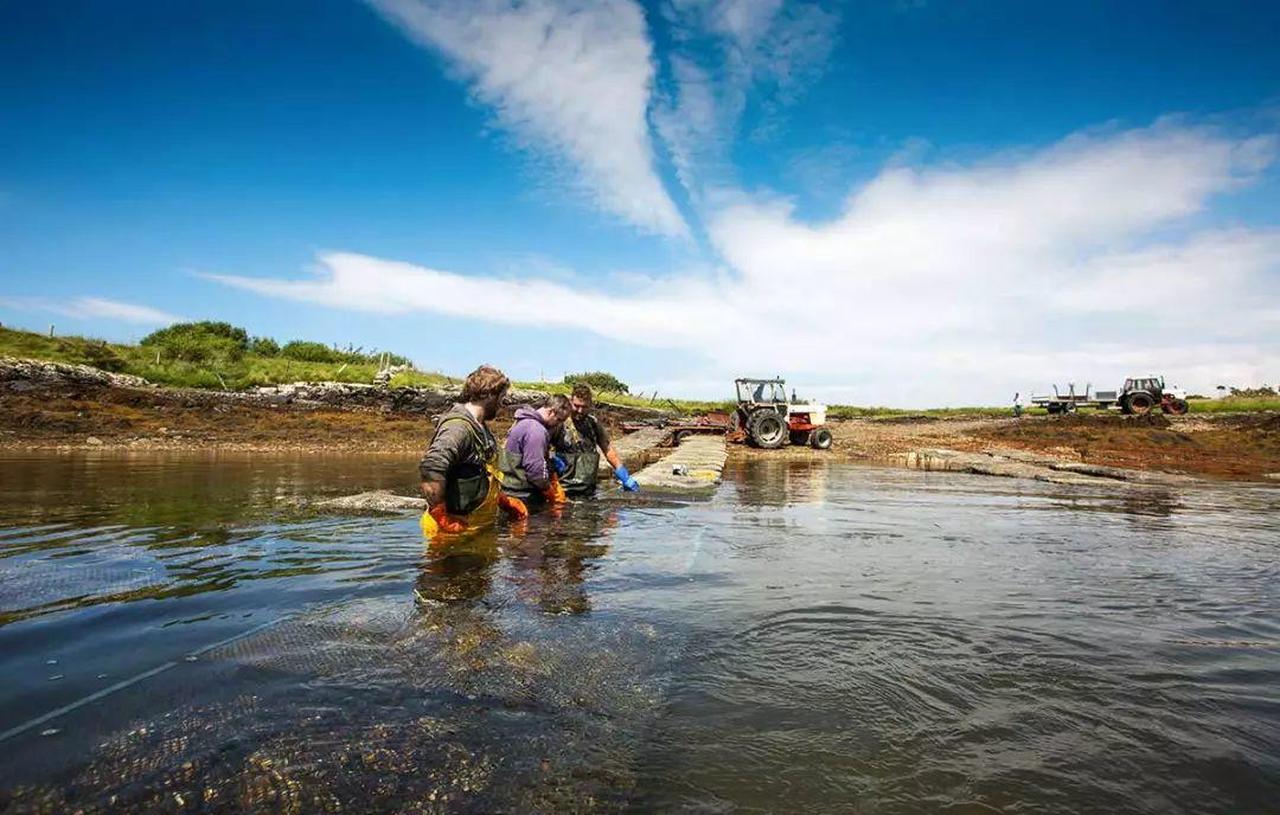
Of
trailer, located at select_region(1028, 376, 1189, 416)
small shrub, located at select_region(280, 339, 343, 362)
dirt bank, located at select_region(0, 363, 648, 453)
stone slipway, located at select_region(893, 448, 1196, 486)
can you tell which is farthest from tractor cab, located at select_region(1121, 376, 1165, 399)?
small shrub, located at select_region(280, 339, 343, 362)

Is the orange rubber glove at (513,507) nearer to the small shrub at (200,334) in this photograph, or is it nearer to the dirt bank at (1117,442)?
the dirt bank at (1117,442)

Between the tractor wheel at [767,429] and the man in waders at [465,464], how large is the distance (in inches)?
629

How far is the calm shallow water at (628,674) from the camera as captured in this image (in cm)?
194

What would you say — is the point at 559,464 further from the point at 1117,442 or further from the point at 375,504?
the point at 1117,442

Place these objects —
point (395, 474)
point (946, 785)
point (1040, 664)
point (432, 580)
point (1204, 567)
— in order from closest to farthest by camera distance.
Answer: point (946, 785)
point (1040, 664)
point (432, 580)
point (1204, 567)
point (395, 474)

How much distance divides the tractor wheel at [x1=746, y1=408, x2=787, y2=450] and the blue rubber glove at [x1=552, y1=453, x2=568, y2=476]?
13.6 m

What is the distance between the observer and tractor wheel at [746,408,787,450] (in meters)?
21.4

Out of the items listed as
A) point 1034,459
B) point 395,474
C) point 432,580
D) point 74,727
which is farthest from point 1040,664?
point 1034,459

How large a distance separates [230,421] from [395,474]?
1333cm

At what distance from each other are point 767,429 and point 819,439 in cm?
223

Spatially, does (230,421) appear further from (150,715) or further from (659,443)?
(150,715)

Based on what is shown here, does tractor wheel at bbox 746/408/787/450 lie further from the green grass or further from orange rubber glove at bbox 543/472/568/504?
the green grass

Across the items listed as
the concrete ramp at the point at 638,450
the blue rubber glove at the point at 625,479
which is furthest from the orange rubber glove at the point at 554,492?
the concrete ramp at the point at 638,450

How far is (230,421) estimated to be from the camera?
23469mm
